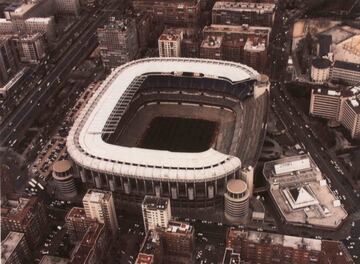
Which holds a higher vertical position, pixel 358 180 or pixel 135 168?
pixel 135 168

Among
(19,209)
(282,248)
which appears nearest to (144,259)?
(282,248)

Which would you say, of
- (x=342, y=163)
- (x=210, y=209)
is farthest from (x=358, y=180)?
(x=210, y=209)

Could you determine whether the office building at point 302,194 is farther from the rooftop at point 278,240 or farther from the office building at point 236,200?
the rooftop at point 278,240

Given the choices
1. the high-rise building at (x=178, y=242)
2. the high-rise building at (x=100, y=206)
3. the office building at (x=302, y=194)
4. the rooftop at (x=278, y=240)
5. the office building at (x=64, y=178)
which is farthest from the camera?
the office building at (x=64, y=178)

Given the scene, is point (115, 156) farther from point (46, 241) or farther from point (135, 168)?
point (46, 241)

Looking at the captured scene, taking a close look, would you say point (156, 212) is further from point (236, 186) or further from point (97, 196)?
point (236, 186)

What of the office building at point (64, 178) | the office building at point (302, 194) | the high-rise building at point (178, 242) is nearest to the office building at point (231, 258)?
the high-rise building at point (178, 242)
